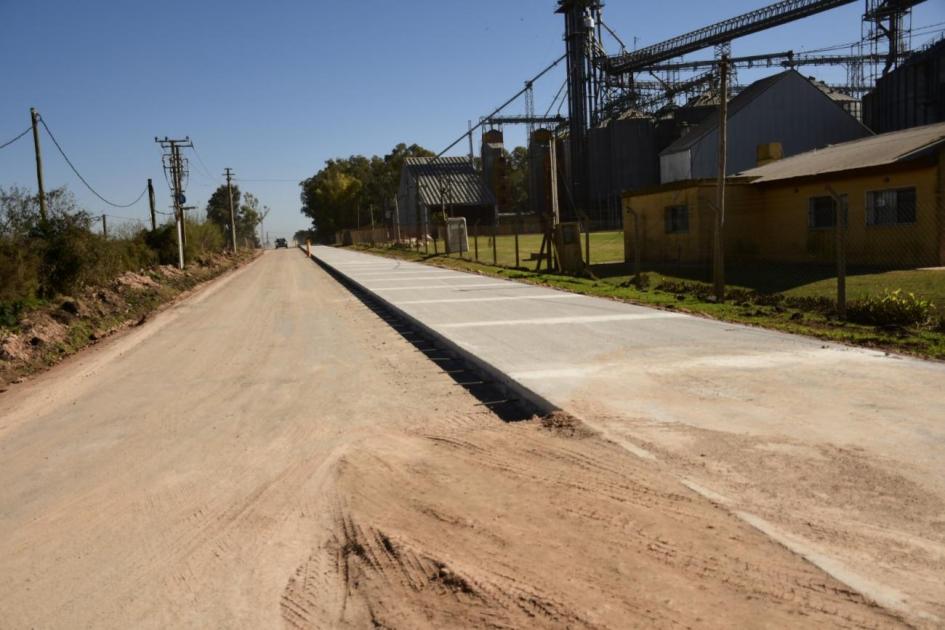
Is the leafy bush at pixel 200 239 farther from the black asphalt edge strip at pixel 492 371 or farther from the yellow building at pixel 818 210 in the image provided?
the black asphalt edge strip at pixel 492 371

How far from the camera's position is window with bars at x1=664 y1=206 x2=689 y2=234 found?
2542 centimetres

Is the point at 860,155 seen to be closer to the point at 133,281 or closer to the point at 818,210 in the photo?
the point at 818,210

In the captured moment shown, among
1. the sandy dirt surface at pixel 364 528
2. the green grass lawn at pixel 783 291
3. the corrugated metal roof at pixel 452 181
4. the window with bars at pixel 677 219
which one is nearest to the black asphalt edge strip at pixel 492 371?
the sandy dirt surface at pixel 364 528

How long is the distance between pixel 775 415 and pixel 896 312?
6.45 meters

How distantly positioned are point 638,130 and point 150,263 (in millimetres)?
38410

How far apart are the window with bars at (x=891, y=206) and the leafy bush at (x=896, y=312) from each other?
9110mm

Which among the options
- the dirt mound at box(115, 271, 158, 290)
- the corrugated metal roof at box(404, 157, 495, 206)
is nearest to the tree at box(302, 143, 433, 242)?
the corrugated metal roof at box(404, 157, 495, 206)

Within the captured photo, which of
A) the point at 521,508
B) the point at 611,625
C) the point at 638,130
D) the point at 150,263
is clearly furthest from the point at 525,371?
the point at 638,130

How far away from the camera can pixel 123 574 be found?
13.5 feet

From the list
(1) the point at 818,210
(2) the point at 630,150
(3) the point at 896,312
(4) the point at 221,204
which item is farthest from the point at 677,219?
(4) the point at 221,204

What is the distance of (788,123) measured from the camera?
45094 millimetres

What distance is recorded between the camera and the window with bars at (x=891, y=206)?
64.7 ft

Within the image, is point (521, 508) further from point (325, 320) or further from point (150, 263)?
point (150, 263)

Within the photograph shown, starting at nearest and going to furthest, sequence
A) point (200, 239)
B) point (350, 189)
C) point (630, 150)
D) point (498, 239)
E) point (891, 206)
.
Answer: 1. point (891, 206)
2. point (200, 239)
3. point (630, 150)
4. point (498, 239)
5. point (350, 189)
